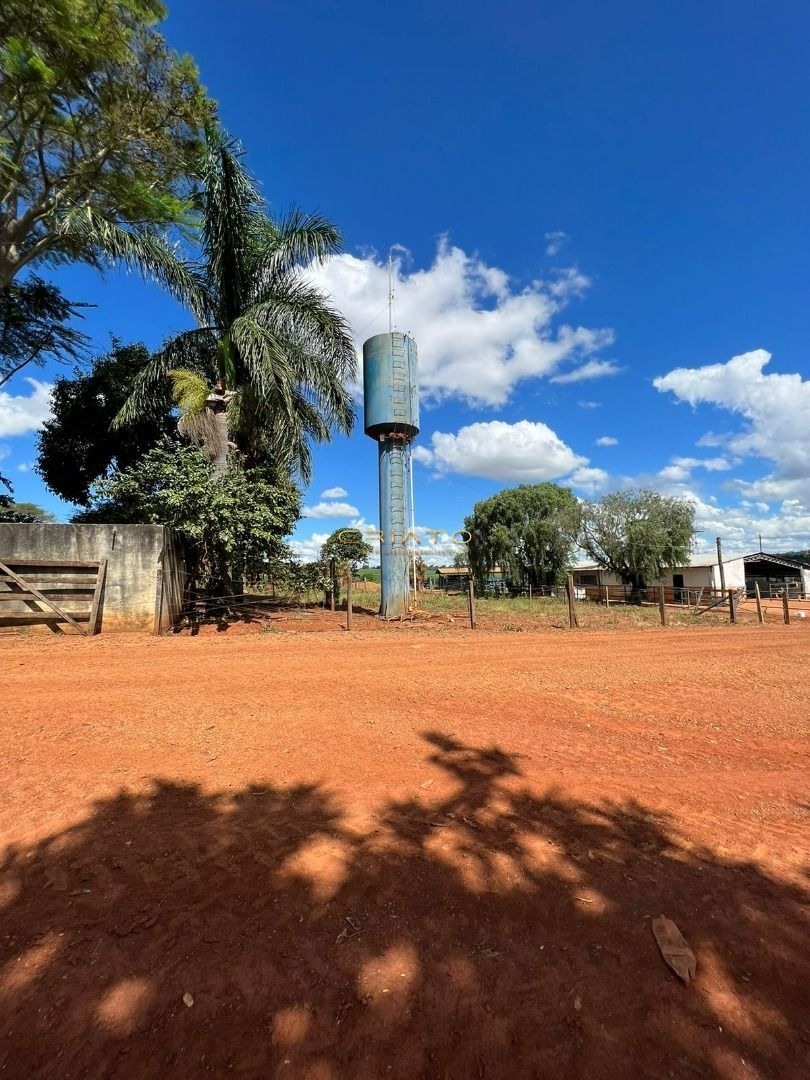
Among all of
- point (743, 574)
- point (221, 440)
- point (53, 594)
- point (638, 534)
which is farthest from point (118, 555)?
point (743, 574)

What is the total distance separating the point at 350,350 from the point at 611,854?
43.7 feet

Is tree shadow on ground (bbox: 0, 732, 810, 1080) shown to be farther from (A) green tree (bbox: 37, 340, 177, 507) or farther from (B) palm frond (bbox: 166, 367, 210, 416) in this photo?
(A) green tree (bbox: 37, 340, 177, 507)

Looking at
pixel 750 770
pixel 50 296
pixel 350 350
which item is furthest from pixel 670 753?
pixel 50 296

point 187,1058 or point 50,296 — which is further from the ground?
point 50,296

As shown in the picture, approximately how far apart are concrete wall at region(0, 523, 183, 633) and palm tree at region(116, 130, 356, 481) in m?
2.99

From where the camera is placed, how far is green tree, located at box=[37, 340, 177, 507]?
17.2 m

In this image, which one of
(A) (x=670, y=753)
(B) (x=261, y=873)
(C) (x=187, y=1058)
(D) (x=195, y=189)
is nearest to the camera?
(C) (x=187, y=1058)

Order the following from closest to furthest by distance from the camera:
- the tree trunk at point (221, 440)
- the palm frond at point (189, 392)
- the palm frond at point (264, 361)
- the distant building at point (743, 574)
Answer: the palm frond at point (264, 361) < the palm frond at point (189, 392) < the tree trunk at point (221, 440) < the distant building at point (743, 574)

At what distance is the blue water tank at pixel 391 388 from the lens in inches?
656

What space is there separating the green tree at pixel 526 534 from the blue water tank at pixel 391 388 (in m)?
19.8

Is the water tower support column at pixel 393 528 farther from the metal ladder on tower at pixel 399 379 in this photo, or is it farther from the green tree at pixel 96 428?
the green tree at pixel 96 428

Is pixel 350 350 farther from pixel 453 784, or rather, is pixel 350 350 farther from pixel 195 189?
pixel 453 784

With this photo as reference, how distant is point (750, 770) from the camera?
159 inches

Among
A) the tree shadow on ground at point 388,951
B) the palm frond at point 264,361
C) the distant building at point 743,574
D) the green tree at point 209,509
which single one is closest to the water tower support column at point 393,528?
the green tree at point 209,509
